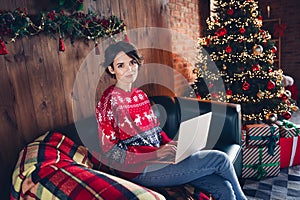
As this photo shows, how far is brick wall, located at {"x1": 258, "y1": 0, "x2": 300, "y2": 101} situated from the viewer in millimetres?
5016

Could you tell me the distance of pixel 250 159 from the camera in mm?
2221

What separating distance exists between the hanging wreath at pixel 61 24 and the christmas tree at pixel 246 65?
1448mm

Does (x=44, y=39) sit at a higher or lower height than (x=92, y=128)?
higher

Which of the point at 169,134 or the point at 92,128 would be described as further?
the point at 169,134

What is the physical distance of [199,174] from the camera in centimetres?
138

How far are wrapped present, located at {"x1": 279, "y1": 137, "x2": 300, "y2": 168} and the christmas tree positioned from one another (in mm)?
436

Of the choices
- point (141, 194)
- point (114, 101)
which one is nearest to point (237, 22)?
point (114, 101)

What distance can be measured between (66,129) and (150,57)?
137cm

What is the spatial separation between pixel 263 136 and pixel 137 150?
4.44ft

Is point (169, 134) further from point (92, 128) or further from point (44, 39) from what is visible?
point (44, 39)

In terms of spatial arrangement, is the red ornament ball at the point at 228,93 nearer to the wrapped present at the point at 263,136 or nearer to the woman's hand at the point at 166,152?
the wrapped present at the point at 263,136

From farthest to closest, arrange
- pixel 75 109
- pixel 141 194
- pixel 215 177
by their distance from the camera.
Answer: pixel 75 109 < pixel 215 177 < pixel 141 194

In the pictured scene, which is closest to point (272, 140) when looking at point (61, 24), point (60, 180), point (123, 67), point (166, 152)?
point (166, 152)

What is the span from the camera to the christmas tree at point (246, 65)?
2803 mm
